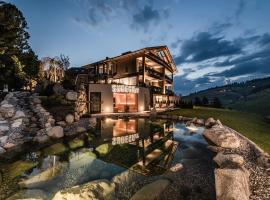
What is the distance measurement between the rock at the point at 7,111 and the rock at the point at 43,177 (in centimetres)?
876

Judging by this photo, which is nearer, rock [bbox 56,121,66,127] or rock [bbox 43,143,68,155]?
rock [bbox 43,143,68,155]

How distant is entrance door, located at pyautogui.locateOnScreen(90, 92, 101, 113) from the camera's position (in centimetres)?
2127

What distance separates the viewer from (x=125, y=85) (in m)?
24.5

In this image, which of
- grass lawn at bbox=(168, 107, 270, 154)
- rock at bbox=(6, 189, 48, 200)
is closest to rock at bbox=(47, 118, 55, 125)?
rock at bbox=(6, 189, 48, 200)

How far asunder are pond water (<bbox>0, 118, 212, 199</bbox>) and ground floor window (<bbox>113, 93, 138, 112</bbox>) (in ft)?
44.1

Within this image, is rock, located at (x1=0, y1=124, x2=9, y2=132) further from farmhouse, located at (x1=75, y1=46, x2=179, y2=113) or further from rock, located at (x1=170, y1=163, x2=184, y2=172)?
rock, located at (x1=170, y1=163, x2=184, y2=172)

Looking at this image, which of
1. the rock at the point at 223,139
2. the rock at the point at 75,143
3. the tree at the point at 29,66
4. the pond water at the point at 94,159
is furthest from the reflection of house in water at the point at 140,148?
the tree at the point at 29,66

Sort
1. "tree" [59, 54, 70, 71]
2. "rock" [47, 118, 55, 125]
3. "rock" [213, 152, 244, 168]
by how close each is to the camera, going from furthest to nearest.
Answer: "tree" [59, 54, 70, 71]
"rock" [47, 118, 55, 125]
"rock" [213, 152, 244, 168]

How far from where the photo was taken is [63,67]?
31.2 m

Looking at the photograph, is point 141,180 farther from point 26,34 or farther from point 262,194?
point 26,34

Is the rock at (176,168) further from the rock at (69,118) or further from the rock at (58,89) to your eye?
the rock at (58,89)

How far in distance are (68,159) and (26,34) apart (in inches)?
872

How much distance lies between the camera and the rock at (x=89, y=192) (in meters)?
4.91

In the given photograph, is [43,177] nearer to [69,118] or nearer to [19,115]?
[19,115]
